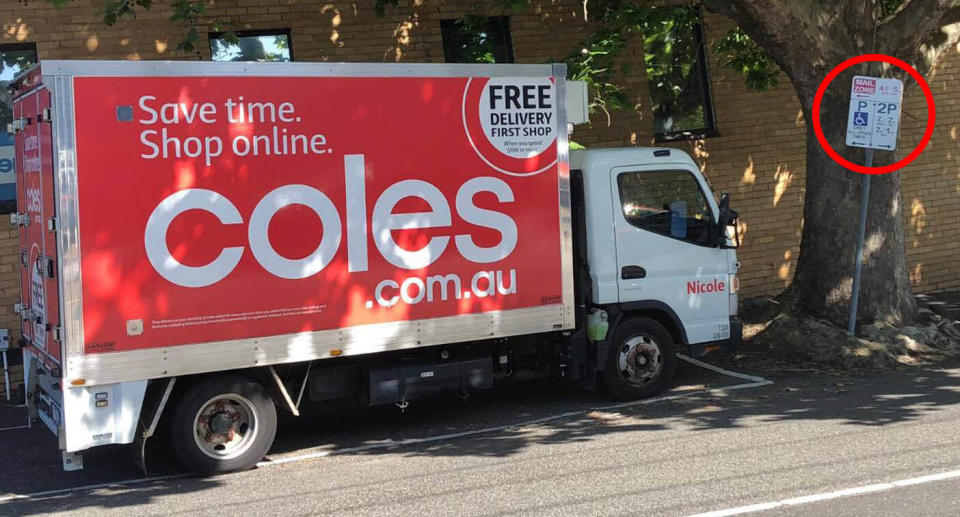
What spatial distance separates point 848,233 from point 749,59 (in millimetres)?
3328

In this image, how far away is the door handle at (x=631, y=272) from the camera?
8.80 meters

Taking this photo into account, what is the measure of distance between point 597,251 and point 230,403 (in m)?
3.39

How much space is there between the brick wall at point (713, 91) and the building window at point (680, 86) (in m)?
0.18

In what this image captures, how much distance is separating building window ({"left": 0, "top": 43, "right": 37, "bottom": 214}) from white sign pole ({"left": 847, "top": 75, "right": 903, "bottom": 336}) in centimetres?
889

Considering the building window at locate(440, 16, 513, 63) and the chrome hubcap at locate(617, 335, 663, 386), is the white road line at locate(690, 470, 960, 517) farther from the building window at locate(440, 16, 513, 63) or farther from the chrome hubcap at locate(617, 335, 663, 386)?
the building window at locate(440, 16, 513, 63)

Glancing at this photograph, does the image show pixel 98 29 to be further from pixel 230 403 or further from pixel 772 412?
pixel 772 412

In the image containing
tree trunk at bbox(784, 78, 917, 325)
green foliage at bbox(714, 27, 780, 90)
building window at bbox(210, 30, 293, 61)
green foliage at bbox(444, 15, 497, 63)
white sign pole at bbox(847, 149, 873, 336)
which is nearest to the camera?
white sign pole at bbox(847, 149, 873, 336)

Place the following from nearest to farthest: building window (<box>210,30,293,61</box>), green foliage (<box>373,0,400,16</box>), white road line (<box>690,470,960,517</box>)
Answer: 1. white road line (<box>690,470,960,517</box>)
2. green foliage (<box>373,0,400,16</box>)
3. building window (<box>210,30,293,61</box>)

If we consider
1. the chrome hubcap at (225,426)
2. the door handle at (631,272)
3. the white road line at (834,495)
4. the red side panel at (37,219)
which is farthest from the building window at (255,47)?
the white road line at (834,495)

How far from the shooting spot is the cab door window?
8898 millimetres

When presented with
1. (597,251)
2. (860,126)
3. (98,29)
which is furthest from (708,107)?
(98,29)

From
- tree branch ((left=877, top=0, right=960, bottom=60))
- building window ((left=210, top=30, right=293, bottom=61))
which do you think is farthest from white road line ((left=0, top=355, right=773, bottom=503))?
building window ((left=210, top=30, right=293, bottom=61))

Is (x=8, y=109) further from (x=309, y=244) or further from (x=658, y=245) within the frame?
(x=658, y=245)

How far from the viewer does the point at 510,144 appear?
815 centimetres
